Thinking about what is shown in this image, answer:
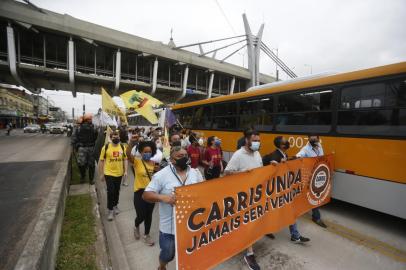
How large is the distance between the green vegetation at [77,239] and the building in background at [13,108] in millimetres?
42563

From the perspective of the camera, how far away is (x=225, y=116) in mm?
8930

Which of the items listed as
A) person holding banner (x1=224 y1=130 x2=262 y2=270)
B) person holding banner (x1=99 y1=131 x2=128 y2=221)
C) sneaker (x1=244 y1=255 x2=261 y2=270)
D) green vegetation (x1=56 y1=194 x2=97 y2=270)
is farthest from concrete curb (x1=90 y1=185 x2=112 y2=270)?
A: person holding banner (x1=224 y1=130 x2=262 y2=270)

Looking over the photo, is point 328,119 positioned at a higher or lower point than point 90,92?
A: lower

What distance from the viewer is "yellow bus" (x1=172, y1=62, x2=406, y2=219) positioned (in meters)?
4.09

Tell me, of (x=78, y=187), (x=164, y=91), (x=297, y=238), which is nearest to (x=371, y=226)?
(x=297, y=238)

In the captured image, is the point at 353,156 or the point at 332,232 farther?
the point at 353,156

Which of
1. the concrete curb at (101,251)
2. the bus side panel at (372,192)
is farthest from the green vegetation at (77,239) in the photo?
the bus side panel at (372,192)

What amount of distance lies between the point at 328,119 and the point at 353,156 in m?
0.99

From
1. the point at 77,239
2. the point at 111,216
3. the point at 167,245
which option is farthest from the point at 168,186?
the point at 111,216

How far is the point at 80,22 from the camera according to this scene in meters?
→ 23.4

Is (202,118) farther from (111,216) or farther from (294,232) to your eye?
(294,232)

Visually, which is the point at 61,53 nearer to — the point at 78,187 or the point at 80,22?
the point at 80,22

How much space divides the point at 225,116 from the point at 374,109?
513 cm

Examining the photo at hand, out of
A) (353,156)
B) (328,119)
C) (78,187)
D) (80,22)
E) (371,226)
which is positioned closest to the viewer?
(371,226)
